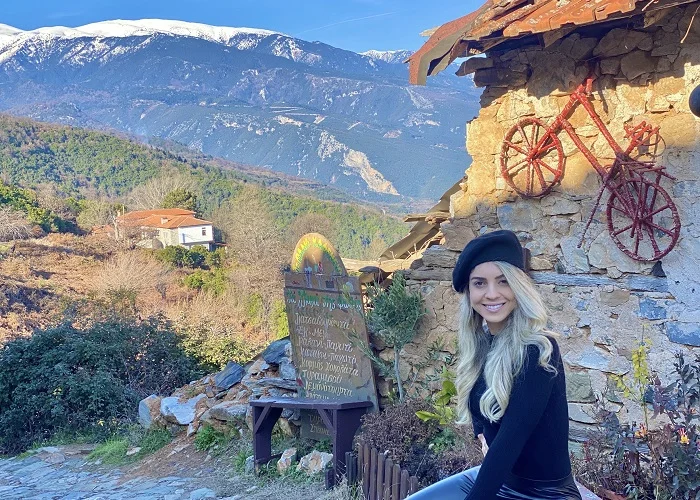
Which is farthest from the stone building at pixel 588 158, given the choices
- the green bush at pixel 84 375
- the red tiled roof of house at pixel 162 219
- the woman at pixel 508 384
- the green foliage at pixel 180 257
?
the red tiled roof of house at pixel 162 219

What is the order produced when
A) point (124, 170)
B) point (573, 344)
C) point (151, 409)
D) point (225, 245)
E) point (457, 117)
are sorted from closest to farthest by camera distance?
1. point (573, 344)
2. point (151, 409)
3. point (225, 245)
4. point (124, 170)
5. point (457, 117)

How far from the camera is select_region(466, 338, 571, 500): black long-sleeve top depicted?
7.24 feet

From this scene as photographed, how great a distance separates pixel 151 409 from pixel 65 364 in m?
2.14

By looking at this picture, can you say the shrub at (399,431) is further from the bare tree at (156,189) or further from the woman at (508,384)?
the bare tree at (156,189)

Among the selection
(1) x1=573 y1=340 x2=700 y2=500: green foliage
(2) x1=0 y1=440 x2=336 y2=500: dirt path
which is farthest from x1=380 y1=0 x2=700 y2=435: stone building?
(2) x1=0 y1=440 x2=336 y2=500: dirt path

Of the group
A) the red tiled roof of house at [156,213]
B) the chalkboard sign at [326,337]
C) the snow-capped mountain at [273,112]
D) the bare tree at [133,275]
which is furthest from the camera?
the snow-capped mountain at [273,112]

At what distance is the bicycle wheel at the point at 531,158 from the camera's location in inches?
207

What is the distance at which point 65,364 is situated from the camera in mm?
10078

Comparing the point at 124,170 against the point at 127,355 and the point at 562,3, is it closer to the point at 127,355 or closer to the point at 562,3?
the point at 127,355

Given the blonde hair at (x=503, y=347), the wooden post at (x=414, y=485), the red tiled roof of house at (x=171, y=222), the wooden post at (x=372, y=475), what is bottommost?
the wooden post at (x=372, y=475)

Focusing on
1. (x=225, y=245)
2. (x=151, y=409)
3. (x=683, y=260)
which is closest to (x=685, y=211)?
(x=683, y=260)

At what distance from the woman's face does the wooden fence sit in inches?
82.1

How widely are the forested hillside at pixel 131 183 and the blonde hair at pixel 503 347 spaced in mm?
33568

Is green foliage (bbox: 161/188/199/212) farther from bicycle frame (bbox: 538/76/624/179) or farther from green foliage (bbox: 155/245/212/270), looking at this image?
bicycle frame (bbox: 538/76/624/179)
